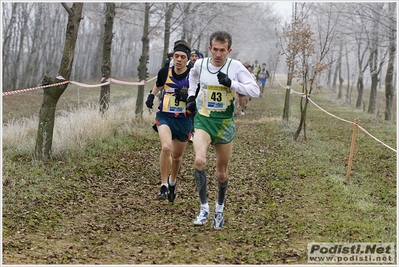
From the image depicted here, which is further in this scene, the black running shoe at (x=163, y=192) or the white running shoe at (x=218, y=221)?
the black running shoe at (x=163, y=192)

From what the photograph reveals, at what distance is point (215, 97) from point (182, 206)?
6.31 ft

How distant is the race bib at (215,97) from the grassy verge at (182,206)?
1.41m

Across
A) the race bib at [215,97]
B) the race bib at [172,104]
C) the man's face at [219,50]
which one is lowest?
the race bib at [172,104]

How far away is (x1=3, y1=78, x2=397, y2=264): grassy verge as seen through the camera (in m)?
5.00

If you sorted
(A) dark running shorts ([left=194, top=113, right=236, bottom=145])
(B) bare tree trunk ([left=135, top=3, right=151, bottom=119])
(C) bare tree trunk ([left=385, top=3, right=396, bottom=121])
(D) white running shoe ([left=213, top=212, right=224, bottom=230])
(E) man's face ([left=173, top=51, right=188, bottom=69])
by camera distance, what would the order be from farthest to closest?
(C) bare tree trunk ([left=385, top=3, right=396, bottom=121]) < (B) bare tree trunk ([left=135, top=3, right=151, bottom=119]) < (E) man's face ([left=173, top=51, right=188, bottom=69]) < (D) white running shoe ([left=213, top=212, right=224, bottom=230]) < (A) dark running shorts ([left=194, top=113, right=236, bottom=145])

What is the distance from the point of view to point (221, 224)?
582 cm

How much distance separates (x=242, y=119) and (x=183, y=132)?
9.81 metres

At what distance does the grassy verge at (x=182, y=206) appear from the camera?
16.4 feet

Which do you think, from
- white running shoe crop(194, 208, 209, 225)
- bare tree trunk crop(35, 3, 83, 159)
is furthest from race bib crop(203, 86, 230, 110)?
bare tree trunk crop(35, 3, 83, 159)

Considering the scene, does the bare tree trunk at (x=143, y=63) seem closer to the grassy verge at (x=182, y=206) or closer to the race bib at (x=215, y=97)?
the grassy verge at (x=182, y=206)

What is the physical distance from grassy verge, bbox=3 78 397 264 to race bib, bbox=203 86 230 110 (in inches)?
55.7

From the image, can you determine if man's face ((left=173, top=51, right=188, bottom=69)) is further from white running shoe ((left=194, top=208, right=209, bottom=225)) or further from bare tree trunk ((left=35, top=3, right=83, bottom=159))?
bare tree trunk ((left=35, top=3, right=83, bottom=159))

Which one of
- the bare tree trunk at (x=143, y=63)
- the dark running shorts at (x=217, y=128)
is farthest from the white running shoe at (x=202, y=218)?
the bare tree trunk at (x=143, y=63)

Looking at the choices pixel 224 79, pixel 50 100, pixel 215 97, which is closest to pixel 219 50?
pixel 224 79
